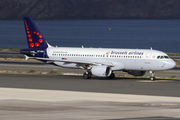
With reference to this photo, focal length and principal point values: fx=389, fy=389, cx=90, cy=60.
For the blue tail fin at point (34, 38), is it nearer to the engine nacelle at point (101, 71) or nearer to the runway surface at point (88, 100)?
the engine nacelle at point (101, 71)

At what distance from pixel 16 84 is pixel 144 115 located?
22310mm

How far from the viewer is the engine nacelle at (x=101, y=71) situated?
157 ft

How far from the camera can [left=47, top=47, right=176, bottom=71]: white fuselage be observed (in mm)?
47713

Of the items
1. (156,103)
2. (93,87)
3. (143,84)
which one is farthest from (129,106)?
(143,84)

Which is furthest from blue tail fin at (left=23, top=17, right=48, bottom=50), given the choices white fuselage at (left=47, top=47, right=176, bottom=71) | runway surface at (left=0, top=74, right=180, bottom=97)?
runway surface at (left=0, top=74, right=180, bottom=97)

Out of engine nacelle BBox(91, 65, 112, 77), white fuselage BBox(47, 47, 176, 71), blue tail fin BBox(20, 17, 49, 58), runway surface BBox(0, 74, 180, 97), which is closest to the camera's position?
runway surface BBox(0, 74, 180, 97)

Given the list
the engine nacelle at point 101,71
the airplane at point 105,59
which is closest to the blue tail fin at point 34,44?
the airplane at point 105,59

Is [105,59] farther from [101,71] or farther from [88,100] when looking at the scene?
[88,100]

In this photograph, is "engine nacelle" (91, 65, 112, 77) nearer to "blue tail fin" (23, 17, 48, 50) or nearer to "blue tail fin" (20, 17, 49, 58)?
"blue tail fin" (20, 17, 49, 58)

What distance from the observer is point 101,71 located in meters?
47.9

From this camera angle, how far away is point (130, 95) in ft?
114

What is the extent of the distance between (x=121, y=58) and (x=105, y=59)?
2.25 m

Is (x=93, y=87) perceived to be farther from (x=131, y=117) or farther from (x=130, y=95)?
(x=131, y=117)

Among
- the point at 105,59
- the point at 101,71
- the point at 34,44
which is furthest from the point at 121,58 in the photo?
the point at 34,44
